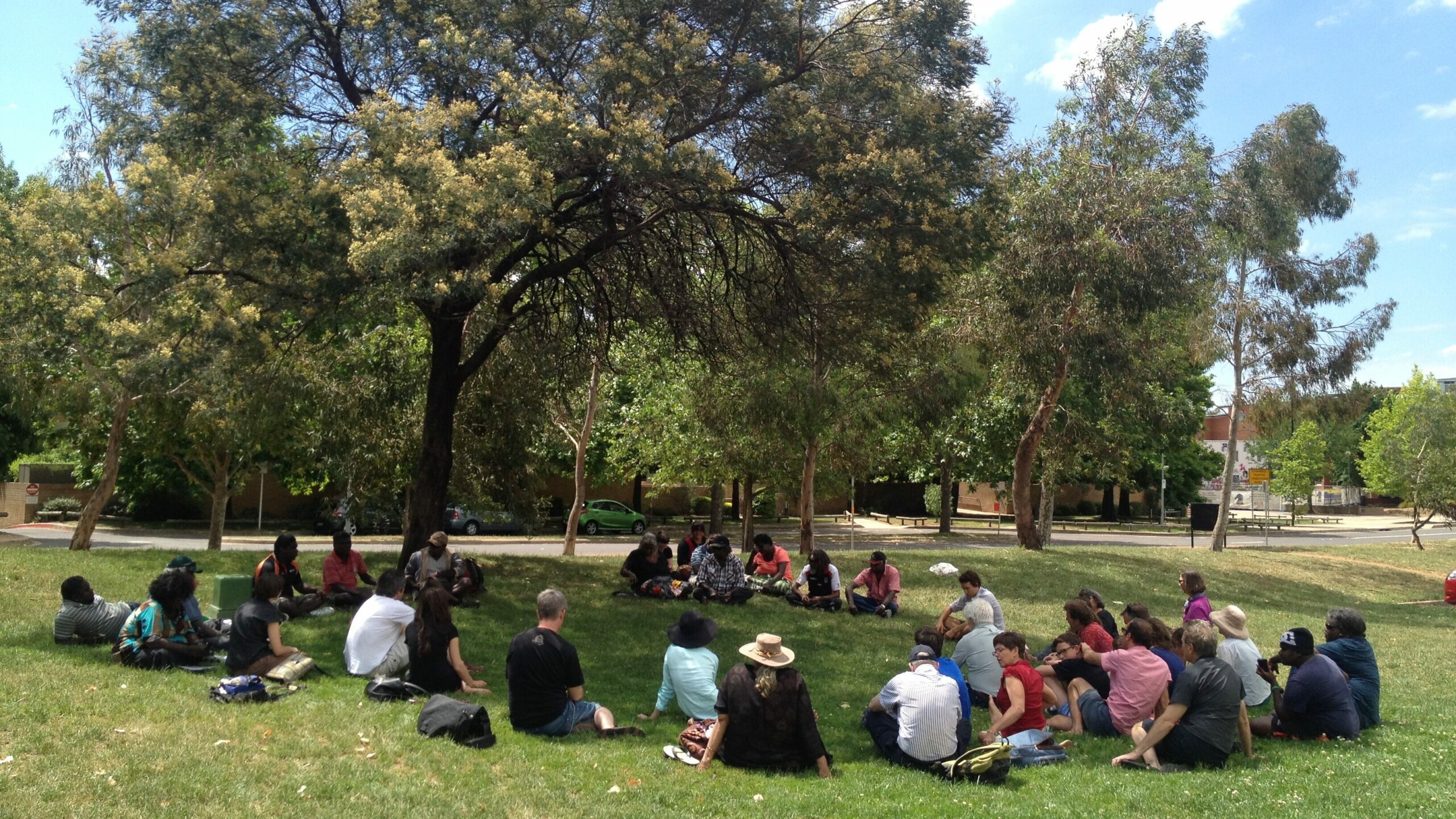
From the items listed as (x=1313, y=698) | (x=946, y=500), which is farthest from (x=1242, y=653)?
(x=946, y=500)

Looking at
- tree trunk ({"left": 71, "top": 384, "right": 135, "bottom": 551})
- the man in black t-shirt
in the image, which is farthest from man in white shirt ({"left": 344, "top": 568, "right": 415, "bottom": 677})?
tree trunk ({"left": 71, "top": 384, "right": 135, "bottom": 551})

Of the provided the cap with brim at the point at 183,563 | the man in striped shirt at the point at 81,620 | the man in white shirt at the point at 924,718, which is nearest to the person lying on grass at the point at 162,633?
the man in striped shirt at the point at 81,620

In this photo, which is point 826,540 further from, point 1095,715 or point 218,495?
point 1095,715

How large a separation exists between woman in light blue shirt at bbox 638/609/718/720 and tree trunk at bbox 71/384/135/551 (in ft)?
46.7

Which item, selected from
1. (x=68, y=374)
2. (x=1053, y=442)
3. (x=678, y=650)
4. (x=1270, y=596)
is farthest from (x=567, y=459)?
(x=678, y=650)

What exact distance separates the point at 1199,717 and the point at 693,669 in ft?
12.2

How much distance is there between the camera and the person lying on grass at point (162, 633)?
8758mm

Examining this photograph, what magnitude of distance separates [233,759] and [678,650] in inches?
125

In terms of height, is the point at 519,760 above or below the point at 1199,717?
below

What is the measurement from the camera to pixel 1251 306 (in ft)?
98.4

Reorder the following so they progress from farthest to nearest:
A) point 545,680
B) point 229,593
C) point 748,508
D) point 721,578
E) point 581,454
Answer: point 748,508
point 581,454
point 721,578
point 229,593
point 545,680

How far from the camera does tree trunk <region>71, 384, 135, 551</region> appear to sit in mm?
18656

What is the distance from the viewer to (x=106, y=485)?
19125 millimetres

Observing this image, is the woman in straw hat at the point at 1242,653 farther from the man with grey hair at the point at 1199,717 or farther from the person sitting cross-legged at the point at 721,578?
the person sitting cross-legged at the point at 721,578
